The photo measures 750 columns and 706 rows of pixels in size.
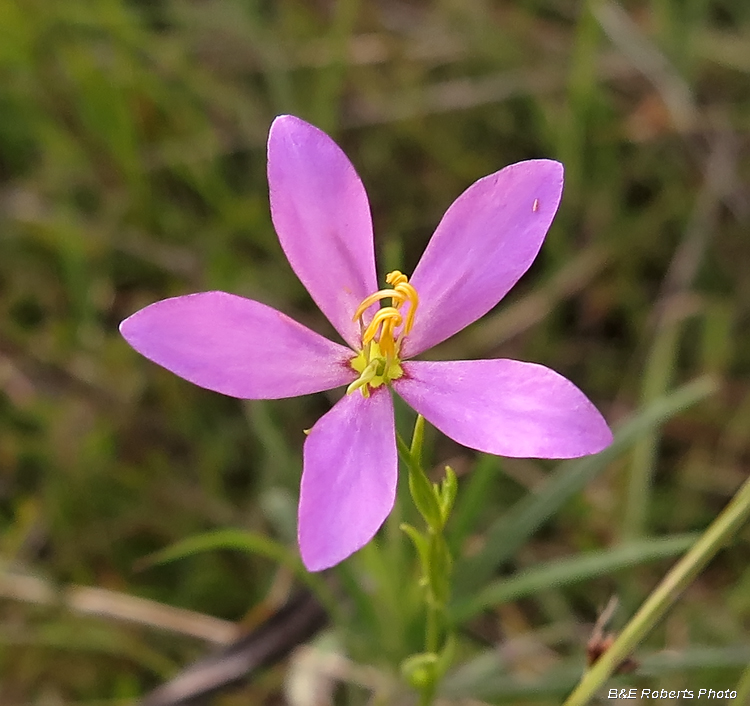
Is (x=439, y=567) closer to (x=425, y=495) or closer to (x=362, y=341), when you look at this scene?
(x=425, y=495)

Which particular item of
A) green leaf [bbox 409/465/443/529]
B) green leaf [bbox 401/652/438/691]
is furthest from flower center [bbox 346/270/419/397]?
green leaf [bbox 401/652/438/691]

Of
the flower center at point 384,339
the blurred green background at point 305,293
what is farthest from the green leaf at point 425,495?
the blurred green background at point 305,293

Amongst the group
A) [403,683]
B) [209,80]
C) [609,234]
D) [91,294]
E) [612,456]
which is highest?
[209,80]

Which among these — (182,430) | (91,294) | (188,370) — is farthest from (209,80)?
(188,370)

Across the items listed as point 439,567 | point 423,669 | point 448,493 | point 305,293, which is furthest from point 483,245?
point 305,293

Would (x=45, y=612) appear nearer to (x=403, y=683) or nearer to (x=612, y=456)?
(x=403, y=683)

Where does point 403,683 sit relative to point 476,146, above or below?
below
